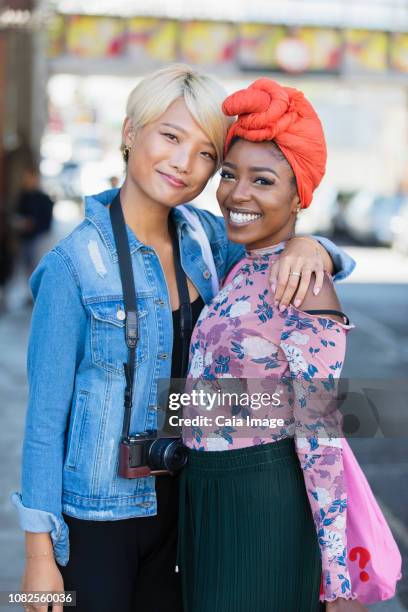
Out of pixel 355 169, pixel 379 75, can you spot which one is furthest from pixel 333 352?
pixel 355 169

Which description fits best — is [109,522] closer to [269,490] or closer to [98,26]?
[269,490]

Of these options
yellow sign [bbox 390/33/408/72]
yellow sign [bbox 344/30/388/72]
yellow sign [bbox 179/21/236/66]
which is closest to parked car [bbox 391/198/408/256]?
yellow sign [bbox 344/30/388/72]

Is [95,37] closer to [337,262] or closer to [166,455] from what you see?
[337,262]

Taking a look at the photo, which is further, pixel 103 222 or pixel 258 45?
pixel 258 45

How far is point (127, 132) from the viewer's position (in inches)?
101

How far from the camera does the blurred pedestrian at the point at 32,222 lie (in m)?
12.4

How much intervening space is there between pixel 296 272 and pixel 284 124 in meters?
0.37

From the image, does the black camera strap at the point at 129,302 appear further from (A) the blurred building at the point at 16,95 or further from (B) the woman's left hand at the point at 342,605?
(A) the blurred building at the point at 16,95

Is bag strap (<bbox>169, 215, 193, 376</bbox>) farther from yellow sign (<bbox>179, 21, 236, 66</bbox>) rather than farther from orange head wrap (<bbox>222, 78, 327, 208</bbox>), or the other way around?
yellow sign (<bbox>179, 21, 236, 66</bbox>)

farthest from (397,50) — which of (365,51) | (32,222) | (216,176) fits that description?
(216,176)

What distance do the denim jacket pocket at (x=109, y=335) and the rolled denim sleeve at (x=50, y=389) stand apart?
0.11ft

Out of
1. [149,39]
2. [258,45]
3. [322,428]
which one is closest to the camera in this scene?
[322,428]

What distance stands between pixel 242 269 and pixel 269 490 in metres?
0.58

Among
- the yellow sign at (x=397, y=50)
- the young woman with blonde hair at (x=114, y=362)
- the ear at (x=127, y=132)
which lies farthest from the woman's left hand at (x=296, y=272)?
the yellow sign at (x=397, y=50)
